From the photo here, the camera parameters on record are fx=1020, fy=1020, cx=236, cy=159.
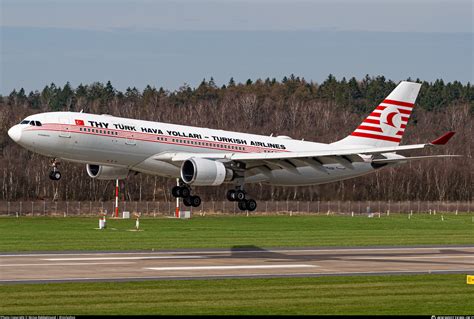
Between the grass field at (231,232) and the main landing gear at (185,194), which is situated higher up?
the main landing gear at (185,194)

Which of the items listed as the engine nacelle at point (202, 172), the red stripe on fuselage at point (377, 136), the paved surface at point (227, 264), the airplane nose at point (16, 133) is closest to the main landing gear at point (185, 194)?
the engine nacelle at point (202, 172)

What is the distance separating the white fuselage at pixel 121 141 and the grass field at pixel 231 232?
467 inches

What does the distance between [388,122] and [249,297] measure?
3626 cm

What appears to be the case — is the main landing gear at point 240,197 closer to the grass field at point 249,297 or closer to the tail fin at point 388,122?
the tail fin at point 388,122

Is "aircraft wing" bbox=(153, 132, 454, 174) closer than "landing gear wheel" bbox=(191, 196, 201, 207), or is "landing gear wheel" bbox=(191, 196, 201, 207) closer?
"aircraft wing" bbox=(153, 132, 454, 174)

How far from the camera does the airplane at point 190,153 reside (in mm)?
63625

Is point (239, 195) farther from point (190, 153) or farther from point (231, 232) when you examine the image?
point (231, 232)

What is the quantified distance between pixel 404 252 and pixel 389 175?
60.0m

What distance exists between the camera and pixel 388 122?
81.2 meters

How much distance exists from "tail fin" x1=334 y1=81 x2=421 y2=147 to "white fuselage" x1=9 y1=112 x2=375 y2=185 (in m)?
9.48

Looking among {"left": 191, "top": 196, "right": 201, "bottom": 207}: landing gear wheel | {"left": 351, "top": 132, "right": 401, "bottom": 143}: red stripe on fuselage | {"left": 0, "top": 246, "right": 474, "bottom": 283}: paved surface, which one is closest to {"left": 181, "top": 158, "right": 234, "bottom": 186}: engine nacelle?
{"left": 191, "top": 196, "right": 201, "bottom": 207}: landing gear wheel

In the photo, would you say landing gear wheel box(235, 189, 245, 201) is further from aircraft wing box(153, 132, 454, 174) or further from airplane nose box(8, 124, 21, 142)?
airplane nose box(8, 124, 21, 142)

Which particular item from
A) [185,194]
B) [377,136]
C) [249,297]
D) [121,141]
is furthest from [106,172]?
[249,297]

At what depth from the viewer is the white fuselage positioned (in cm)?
6338
